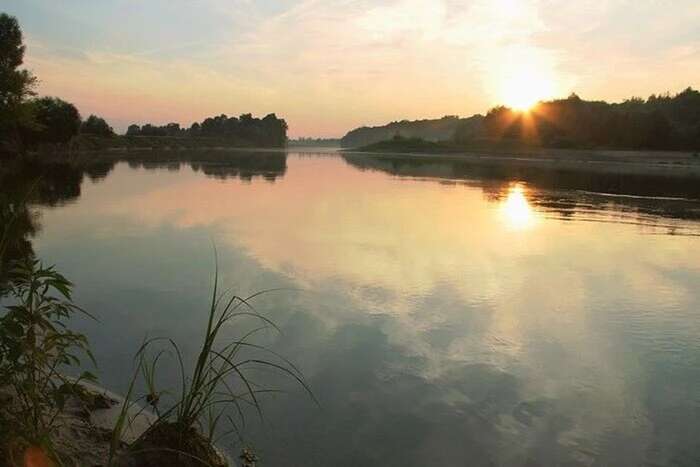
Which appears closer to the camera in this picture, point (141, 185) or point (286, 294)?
point (286, 294)

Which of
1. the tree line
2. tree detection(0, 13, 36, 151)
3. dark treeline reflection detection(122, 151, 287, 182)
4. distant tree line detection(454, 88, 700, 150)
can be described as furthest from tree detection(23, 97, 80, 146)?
distant tree line detection(454, 88, 700, 150)

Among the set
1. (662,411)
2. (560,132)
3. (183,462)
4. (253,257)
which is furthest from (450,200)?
(560,132)

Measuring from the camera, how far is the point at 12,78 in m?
45.6

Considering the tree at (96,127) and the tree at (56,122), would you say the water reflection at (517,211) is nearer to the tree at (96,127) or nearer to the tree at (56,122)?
the tree at (56,122)

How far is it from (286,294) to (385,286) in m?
2.06

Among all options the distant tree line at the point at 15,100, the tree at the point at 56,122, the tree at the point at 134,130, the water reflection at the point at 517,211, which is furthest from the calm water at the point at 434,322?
the tree at the point at 134,130

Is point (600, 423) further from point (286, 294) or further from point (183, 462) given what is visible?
point (286, 294)

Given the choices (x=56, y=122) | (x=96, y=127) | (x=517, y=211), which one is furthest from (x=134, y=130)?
(x=517, y=211)

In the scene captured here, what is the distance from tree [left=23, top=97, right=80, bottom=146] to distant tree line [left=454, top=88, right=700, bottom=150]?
86866mm

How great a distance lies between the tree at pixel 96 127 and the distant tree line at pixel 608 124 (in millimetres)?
84720

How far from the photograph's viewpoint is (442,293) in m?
11.1

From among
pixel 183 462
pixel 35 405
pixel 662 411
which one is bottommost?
pixel 662 411

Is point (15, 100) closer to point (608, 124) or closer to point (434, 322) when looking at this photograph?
point (434, 322)

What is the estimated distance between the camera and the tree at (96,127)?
103 meters
